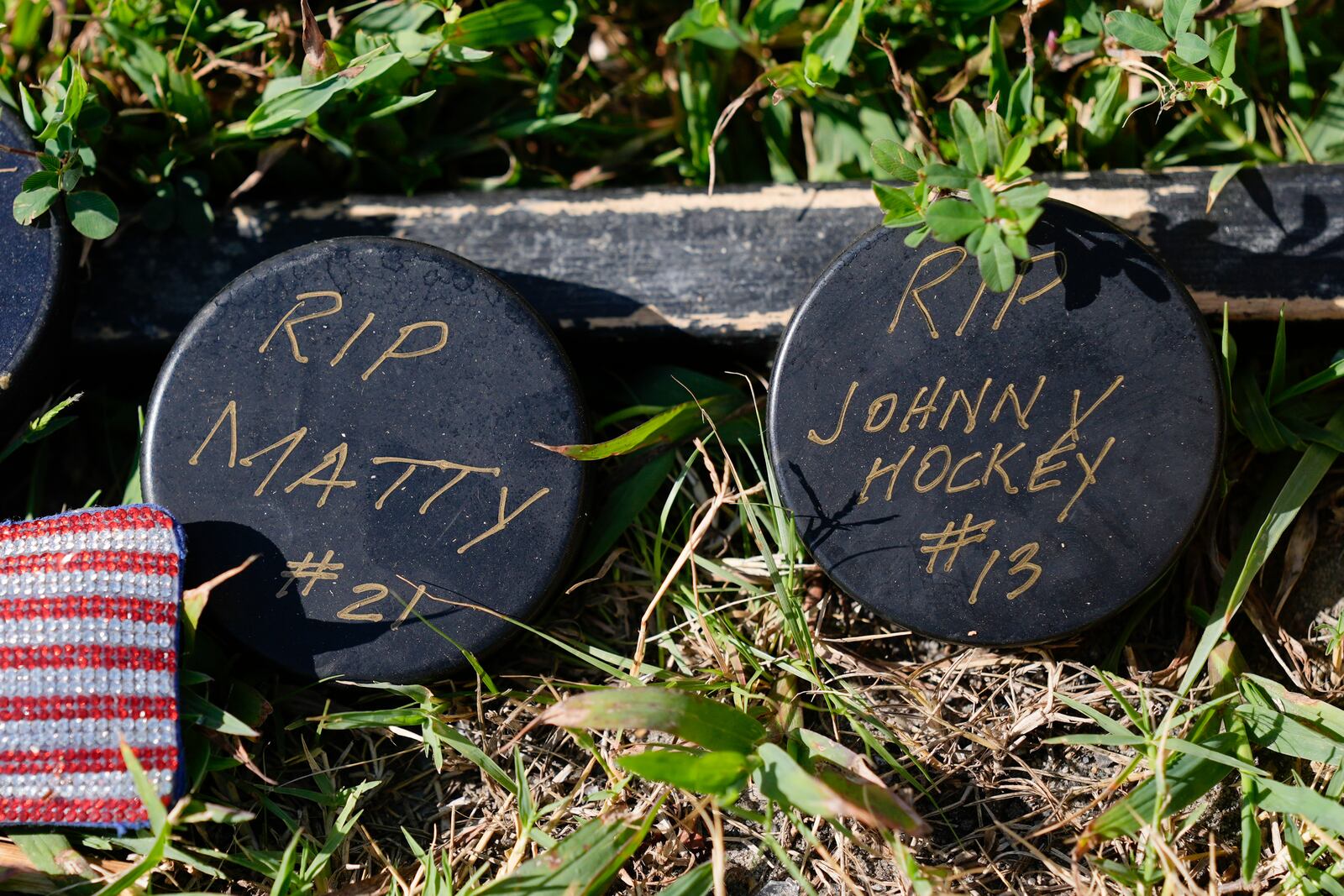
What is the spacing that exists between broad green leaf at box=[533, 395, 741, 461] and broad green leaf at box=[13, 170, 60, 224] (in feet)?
2.04

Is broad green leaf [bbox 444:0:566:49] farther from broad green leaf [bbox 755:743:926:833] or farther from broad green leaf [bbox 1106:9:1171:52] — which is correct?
broad green leaf [bbox 755:743:926:833]

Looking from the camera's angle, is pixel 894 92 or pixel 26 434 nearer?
pixel 26 434

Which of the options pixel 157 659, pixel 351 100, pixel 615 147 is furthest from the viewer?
pixel 615 147

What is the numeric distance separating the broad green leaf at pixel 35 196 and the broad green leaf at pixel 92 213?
0.03m

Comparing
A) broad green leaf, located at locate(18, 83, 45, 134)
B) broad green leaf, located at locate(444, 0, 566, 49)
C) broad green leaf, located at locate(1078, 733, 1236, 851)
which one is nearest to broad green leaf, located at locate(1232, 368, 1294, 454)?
broad green leaf, located at locate(1078, 733, 1236, 851)

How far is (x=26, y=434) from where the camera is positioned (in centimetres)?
124

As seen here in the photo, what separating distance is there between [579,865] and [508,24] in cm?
102

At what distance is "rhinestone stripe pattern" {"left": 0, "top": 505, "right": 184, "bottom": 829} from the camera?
43.4 inches

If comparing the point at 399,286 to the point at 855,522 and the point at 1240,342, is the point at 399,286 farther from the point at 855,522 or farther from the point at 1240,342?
the point at 1240,342

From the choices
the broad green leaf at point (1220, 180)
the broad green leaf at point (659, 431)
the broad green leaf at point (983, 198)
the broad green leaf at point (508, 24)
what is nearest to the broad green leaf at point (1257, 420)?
the broad green leaf at point (1220, 180)

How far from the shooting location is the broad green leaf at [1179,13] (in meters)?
1.20

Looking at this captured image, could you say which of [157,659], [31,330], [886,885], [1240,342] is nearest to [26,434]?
[31,330]

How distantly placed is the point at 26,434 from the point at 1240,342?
4.93ft

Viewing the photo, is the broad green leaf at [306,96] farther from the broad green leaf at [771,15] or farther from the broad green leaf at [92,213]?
the broad green leaf at [771,15]
